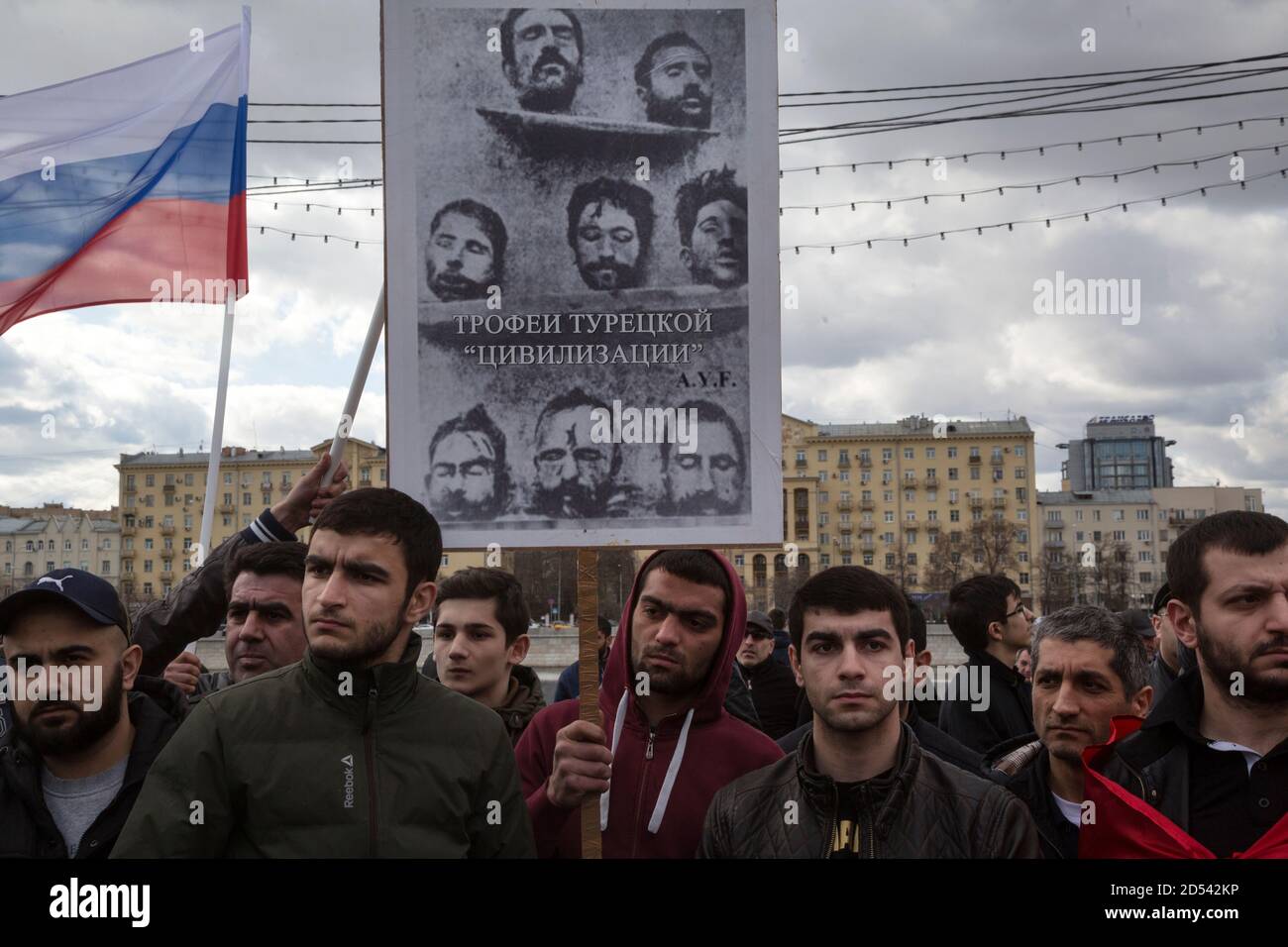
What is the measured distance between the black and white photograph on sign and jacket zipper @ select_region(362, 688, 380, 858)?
0.57 m

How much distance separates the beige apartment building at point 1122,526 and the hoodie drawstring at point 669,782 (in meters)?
87.6

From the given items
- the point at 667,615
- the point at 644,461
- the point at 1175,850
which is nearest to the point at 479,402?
the point at 644,461

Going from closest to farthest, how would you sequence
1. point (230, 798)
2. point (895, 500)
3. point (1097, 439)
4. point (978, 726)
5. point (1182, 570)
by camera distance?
point (230, 798)
point (1182, 570)
point (978, 726)
point (895, 500)
point (1097, 439)

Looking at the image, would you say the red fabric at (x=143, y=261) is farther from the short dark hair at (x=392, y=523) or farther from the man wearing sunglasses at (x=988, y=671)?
the man wearing sunglasses at (x=988, y=671)

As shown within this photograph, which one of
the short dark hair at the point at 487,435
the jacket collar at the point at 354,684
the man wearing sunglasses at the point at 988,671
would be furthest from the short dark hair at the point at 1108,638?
the jacket collar at the point at 354,684

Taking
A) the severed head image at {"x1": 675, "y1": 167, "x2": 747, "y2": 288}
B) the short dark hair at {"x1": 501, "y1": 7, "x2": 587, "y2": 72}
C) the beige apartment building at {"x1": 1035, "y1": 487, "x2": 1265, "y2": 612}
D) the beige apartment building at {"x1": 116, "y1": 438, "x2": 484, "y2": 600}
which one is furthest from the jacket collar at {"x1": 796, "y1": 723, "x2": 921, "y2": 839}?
the beige apartment building at {"x1": 116, "y1": 438, "x2": 484, "y2": 600}

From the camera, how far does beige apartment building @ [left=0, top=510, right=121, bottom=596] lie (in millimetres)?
87812

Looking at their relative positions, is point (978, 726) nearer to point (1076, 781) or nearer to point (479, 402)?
point (1076, 781)

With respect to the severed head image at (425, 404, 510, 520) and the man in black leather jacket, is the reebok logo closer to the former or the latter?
the severed head image at (425, 404, 510, 520)

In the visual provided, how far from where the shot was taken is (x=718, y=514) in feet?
10.4

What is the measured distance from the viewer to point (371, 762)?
8.71 ft

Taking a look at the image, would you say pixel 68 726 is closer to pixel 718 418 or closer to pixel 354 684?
pixel 354 684

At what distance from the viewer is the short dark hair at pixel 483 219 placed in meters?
3.22
